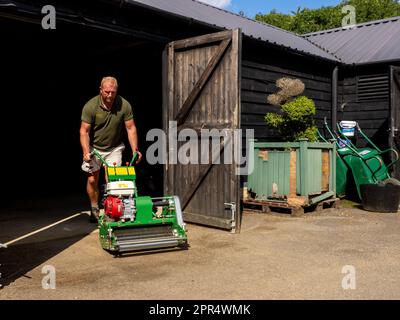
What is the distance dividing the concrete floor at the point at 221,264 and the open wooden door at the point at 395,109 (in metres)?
2.50

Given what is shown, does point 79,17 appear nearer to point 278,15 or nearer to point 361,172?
point 361,172

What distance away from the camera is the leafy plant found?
26.5ft

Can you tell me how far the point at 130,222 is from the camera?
496cm

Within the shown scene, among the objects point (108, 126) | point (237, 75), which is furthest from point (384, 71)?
point (108, 126)

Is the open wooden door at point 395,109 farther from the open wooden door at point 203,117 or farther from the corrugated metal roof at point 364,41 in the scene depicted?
the open wooden door at point 203,117

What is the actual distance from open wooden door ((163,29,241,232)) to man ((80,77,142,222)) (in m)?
1.04

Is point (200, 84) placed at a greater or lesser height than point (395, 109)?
greater

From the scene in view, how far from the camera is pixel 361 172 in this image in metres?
8.73

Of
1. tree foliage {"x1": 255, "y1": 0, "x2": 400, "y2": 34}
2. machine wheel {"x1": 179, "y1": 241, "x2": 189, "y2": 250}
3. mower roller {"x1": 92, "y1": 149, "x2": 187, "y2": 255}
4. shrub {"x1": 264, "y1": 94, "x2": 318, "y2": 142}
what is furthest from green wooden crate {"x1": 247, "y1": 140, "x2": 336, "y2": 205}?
tree foliage {"x1": 255, "y1": 0, "x2": 400, "y2": 34}

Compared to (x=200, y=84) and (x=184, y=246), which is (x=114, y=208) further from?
(x=200, y=84)

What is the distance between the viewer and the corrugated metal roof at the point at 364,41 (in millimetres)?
10859

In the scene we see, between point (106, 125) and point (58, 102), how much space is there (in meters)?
6.93

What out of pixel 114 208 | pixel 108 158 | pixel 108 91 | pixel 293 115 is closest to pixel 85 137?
pixel 108 158

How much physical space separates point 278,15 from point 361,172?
30202 mm
